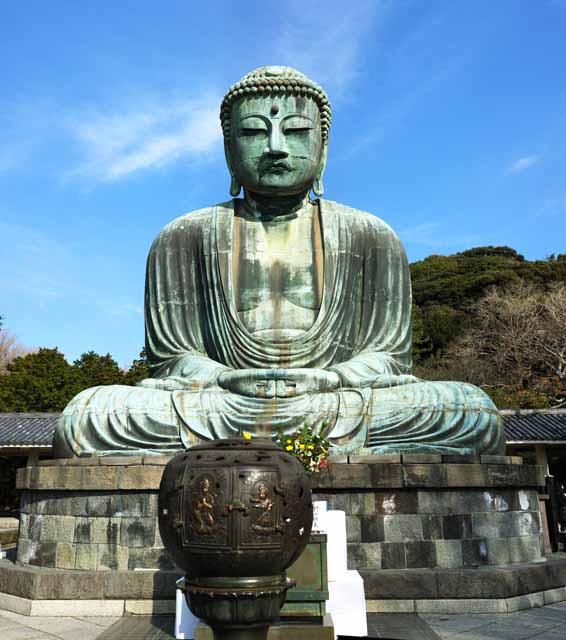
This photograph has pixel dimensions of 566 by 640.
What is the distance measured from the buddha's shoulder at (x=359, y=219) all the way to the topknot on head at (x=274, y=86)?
1.25 m

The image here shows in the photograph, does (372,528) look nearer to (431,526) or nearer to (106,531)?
(431,526)

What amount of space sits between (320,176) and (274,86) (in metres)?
1.27

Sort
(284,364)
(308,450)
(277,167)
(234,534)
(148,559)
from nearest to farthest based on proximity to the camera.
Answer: (234,534), (308,450), (148,559), (284,364), (277,167)

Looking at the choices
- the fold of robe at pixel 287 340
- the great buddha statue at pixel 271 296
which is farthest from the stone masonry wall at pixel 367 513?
the fold of robe at pixel 287 340

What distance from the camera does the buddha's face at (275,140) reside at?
815cm

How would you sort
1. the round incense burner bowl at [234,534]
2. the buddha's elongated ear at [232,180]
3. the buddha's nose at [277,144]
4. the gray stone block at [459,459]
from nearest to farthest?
1. the round incense burner bowl at [234,534]
2. the gray stone block at [459,459]
3. the buddha's nose at [277,144]
4. the buddha's elongated ear at [232,180]

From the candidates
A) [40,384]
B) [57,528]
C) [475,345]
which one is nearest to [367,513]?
[57,528]

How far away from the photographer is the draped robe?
6.52m

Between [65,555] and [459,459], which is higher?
Result: [459,459]

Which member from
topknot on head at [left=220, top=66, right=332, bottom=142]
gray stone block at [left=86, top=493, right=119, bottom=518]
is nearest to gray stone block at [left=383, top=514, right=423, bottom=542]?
gray stone block at [left=86, top=493, right=119, bottom=518]

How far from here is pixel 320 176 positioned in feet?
29.1

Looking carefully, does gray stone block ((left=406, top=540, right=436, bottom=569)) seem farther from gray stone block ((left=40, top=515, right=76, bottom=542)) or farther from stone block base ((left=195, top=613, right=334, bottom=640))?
gray stone block ((left=40, top=515, right=76, bottom=542))

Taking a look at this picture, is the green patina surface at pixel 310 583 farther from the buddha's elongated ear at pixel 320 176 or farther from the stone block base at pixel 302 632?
the buddha's elongated ear at pixel 320 176

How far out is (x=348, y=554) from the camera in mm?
5617
